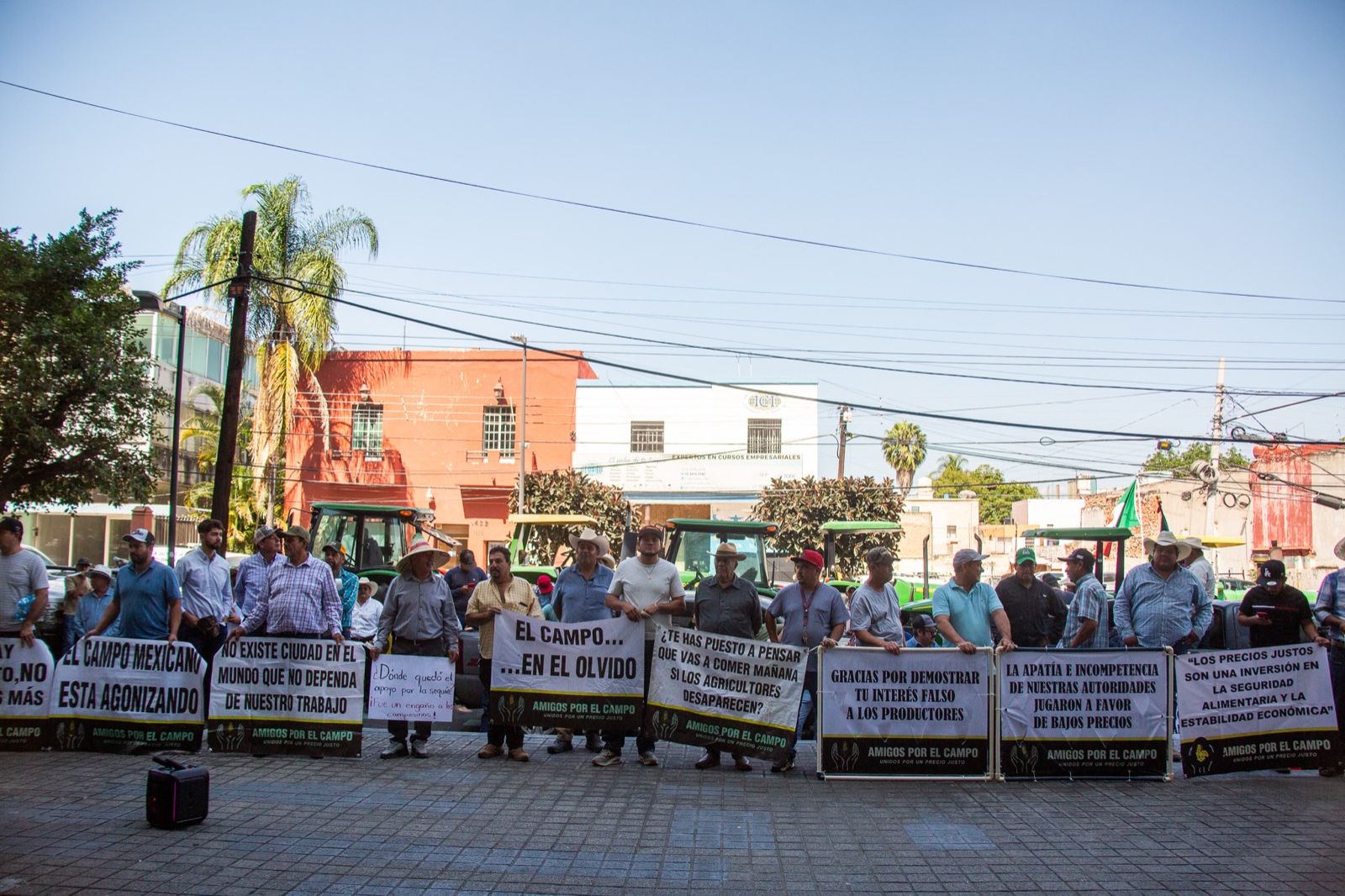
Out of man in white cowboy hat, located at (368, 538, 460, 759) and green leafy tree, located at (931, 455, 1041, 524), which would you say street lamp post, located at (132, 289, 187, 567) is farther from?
green leafy tree, located at (931, 455, 1041, 524)

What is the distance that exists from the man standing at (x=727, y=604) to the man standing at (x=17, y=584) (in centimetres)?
562

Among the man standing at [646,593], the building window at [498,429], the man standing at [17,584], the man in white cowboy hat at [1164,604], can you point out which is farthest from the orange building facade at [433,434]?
the man in white cowboy hat at [1164,604]

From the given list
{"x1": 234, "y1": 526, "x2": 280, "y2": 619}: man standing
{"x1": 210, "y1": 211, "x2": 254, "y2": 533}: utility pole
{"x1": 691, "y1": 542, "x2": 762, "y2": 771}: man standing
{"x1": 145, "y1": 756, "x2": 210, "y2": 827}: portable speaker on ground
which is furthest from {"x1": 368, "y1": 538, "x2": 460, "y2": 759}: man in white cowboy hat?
{"x1": 210, "y1": 211, "x2": 254, "y2": 533}: utility pole

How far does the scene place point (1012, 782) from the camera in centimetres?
787

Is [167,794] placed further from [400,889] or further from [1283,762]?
[1283,762]

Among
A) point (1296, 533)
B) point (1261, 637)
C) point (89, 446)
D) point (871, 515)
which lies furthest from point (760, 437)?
point (1261, 637)

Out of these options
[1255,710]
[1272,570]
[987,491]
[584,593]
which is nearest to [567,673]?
[584,593]

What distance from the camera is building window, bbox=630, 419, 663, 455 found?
38.4 meters

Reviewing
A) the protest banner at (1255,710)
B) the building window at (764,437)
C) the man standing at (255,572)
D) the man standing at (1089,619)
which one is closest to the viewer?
the protest banner at (1255,710)

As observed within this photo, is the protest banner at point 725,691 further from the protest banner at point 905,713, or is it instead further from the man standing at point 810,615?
the protest banner at point 905,713

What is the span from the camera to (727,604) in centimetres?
862

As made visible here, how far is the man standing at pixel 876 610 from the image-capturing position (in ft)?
27.2

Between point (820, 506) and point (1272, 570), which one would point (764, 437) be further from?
point (1272, 570)

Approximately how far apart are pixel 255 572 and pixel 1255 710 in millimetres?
8667
